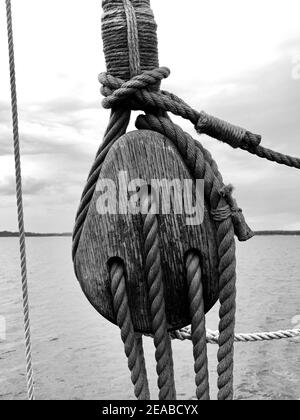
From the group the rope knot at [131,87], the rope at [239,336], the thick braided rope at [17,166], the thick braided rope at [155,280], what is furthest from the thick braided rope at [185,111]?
the rope at [239,336]

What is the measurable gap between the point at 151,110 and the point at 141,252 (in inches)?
15.3

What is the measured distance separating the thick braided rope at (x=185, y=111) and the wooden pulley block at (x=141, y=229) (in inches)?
3.6

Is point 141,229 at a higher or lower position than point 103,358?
higher

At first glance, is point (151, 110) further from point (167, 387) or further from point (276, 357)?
point (276, 357)

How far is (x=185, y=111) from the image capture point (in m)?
1.55

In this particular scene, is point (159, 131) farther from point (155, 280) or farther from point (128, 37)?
point (155, 280)

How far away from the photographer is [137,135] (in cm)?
147

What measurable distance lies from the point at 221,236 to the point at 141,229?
0.21 meters

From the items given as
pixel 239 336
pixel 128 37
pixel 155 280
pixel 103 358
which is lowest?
pixel 103 358

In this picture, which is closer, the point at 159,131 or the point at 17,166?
the point at 159,131

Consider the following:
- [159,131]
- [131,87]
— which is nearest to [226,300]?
[159,131]

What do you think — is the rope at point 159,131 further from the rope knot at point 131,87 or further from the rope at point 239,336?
the rope at point 239,336

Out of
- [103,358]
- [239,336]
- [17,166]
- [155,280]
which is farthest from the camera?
[103,358]

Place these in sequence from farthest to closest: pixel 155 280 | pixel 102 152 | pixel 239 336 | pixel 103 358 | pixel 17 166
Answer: pixel 103 358 → pixel 239 336 → pixel 17 166 → pixel 102 152 → pixel 155 280
